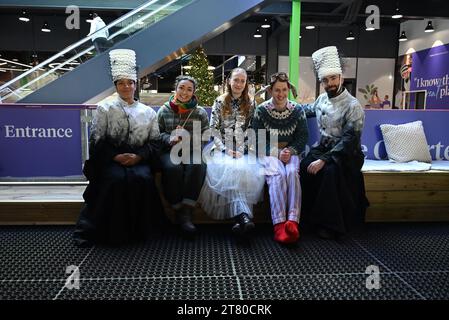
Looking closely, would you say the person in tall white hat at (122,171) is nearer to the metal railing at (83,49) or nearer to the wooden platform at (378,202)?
the wooden platform at (378,202)

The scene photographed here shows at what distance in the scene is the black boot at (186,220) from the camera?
2644mm

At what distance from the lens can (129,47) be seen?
18.1 ft

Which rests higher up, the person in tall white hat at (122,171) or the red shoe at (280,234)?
the person in tall white hat at (122,171)

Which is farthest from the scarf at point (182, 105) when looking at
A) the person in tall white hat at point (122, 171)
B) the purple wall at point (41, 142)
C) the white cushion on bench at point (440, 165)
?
the white cushion on bench at point (440, 165)

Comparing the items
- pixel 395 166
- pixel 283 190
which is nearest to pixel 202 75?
pixel 395 166

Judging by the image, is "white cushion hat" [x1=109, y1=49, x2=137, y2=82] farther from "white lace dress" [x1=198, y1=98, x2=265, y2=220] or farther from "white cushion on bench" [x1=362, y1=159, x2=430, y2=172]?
"white cushion on bench" [x1=362, y1=159, x2=430, y2=172]

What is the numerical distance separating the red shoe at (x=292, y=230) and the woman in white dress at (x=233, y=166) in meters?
0.25

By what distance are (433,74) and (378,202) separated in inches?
332

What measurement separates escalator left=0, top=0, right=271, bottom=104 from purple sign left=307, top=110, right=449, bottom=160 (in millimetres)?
2971

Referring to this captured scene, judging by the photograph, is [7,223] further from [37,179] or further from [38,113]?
[38,113]

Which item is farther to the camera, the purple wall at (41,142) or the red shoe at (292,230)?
the purple wall at (41,142)

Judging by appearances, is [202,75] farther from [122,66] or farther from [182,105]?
[122,66]

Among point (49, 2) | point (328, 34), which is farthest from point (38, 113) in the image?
point (328, 34)

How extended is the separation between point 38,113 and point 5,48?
8560 mm
